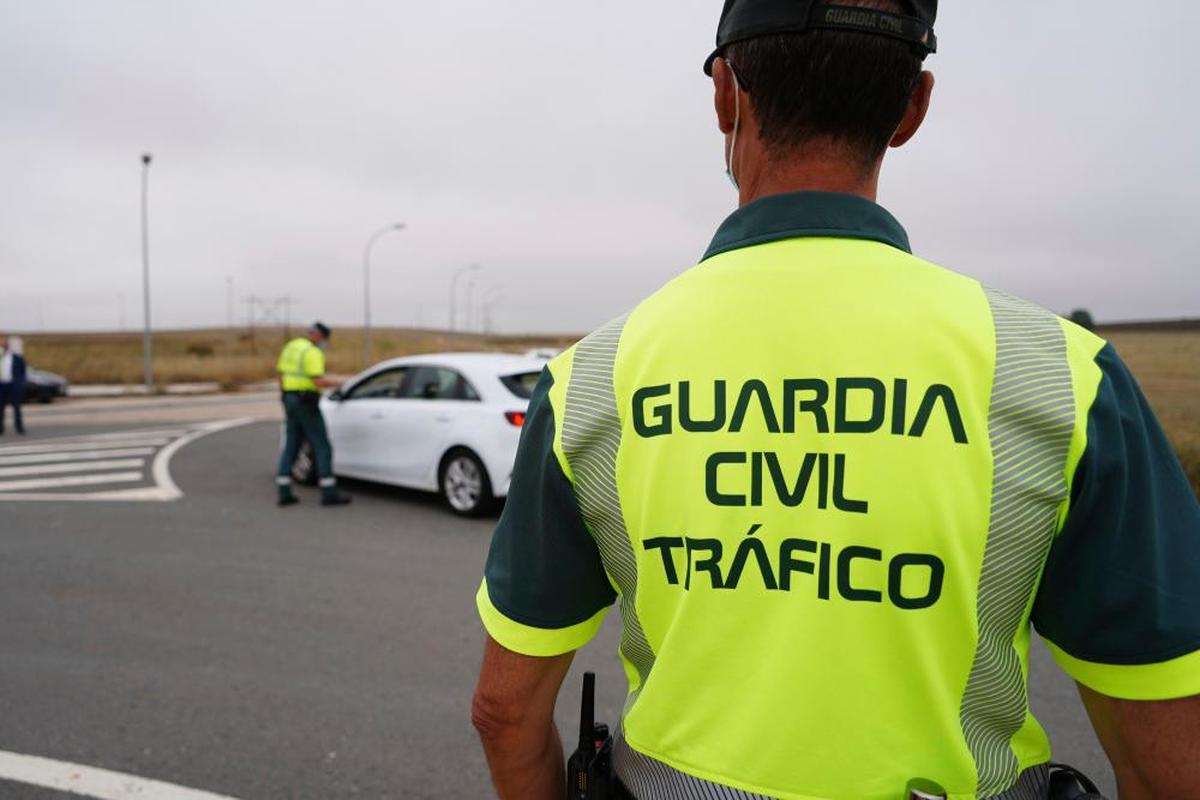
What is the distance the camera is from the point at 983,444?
920 millimetres

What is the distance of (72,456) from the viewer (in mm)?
12023

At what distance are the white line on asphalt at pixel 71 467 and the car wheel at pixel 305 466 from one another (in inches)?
115

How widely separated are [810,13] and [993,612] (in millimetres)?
743

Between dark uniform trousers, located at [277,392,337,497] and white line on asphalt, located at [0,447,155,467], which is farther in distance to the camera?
white line on asphalt, located at [0,447,155,467]

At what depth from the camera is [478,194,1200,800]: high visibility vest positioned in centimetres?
92

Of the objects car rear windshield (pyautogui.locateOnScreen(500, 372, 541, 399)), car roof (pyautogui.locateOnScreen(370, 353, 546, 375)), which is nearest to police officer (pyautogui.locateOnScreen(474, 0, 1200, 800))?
car rear windshield (pyautogui.locateOnScreen(500, 372, 541, 399))

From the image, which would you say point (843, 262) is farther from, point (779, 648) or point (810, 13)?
point (779, 648)

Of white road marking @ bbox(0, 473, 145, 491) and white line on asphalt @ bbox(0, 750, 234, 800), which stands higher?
white line on asphalt @ bbox(0, 750, 234, 800)

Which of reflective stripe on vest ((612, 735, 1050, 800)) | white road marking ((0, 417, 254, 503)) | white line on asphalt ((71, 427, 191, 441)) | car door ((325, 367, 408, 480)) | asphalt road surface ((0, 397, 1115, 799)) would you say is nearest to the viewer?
reflective stripe on vest ((612, 735, 1050, 800))

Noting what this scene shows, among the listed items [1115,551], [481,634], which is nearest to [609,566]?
[1115,551]

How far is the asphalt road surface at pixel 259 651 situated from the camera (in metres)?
3.26

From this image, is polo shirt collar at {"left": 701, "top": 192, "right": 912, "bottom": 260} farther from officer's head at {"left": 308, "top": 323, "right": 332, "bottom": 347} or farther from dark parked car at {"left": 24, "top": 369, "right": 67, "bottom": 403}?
dark parked car at {"left": 24, "top": 369, "right": 67, "bottom": 403}

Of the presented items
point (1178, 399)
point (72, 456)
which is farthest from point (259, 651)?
point (1178, 399)

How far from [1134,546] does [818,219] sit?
0.51m
